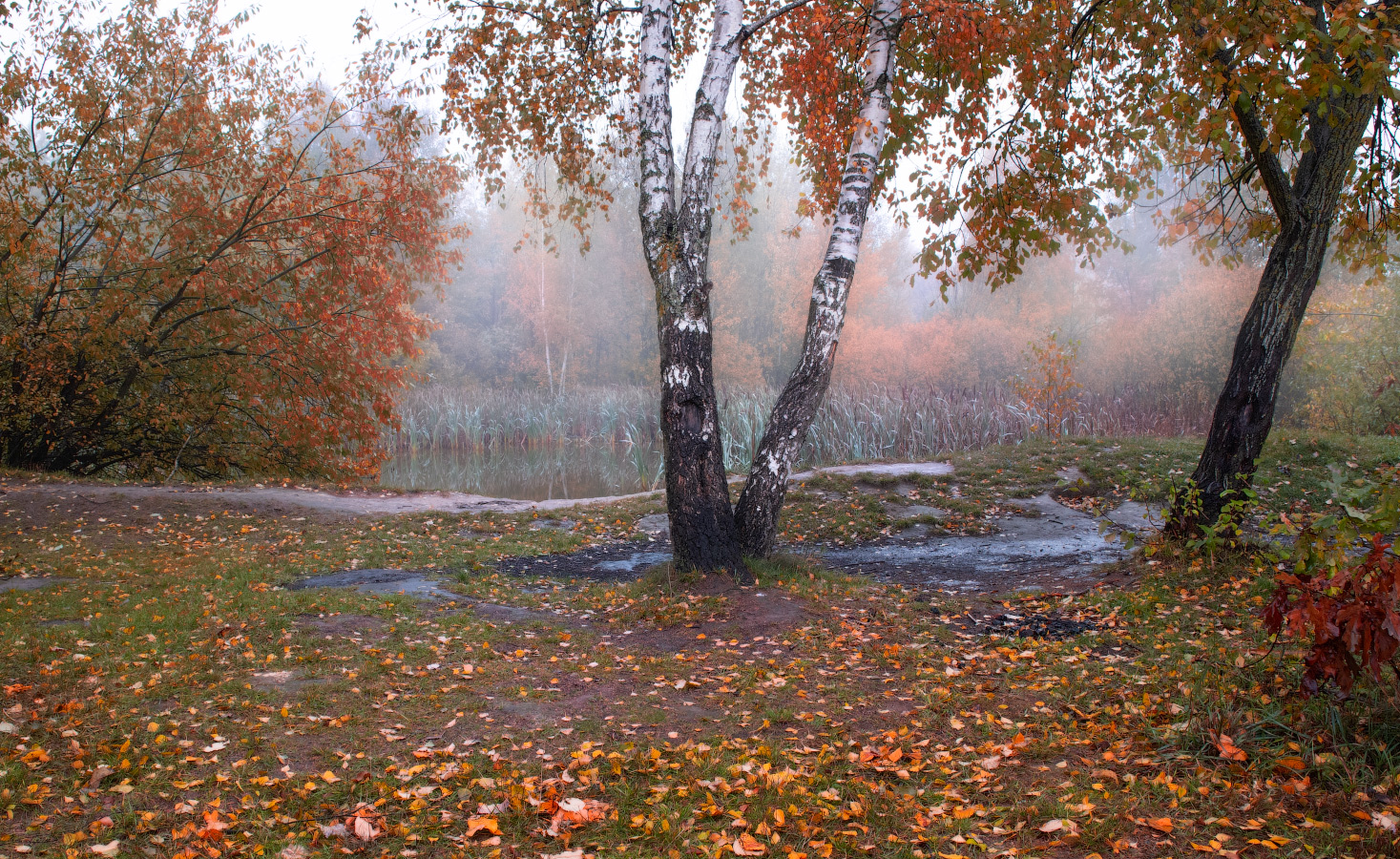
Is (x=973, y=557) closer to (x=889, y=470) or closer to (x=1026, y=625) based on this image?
(x=1026, y=625)

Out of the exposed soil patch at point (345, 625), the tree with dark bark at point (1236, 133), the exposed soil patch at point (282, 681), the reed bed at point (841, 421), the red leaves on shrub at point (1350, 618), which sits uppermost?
the tree with dark bark at point (1236, 133)

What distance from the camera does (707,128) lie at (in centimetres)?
574

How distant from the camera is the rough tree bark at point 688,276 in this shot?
18.4 ft

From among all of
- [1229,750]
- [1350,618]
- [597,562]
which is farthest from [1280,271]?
[597,562]

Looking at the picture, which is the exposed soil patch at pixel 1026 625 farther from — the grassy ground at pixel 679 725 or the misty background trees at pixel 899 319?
the misty background trees at pixel 899 319

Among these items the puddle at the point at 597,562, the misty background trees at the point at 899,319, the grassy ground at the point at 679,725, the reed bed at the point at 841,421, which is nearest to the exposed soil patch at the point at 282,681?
the grassy ground at the point at 679,725

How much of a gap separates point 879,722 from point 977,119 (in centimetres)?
575

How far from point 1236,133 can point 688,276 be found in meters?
4.25

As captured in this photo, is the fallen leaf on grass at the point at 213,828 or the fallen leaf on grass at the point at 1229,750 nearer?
the fallen leaf on grass at the point at 213,828

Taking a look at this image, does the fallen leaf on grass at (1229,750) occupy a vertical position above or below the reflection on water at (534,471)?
below

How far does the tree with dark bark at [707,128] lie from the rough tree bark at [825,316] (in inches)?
0.5


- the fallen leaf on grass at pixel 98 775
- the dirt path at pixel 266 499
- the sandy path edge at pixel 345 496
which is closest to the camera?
the fallen leaf on grass at pixel 98 775

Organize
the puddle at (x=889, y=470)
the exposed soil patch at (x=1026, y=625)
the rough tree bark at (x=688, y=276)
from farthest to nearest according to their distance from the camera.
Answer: the puddle at (x=889, y=470) → the rough tree bark at (x=688, y=276) → the exposed soil patch at (x=1026, y=625)

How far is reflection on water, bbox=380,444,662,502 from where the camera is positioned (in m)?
15.1
